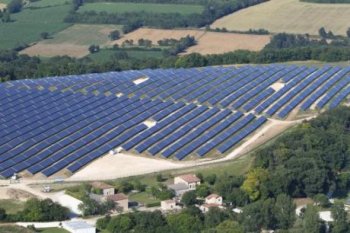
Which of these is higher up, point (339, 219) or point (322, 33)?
point (322, 33)

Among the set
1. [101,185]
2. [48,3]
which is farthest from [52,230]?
[48,3]

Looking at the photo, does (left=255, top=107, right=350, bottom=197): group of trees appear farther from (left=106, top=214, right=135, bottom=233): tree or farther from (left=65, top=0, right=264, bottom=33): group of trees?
(left=65, top=0, right=264, bottom=33): group of trees

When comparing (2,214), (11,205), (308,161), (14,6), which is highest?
(14,6)

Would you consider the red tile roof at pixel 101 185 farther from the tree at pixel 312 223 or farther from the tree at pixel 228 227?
the tree at pixel 312 223

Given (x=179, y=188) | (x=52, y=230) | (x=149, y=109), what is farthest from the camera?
(x=149, y=109)

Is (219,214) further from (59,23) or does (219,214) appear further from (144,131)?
(59,23)

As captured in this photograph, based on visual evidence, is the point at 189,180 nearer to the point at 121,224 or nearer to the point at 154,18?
the point at 121,224

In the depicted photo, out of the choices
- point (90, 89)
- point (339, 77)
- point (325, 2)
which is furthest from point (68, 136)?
point (325, 2)
